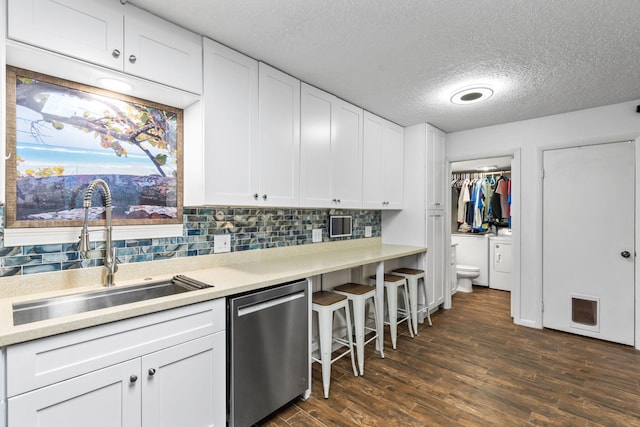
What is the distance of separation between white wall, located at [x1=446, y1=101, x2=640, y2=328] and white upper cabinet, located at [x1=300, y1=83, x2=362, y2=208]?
1779 mm

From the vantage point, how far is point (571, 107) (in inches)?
119

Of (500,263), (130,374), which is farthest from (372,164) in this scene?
(500,263)

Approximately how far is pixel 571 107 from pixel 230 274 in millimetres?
3507

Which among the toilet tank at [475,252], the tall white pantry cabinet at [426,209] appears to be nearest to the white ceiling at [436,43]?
the tall white pantry cabinet at [426,209]

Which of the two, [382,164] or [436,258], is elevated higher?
[382,164]

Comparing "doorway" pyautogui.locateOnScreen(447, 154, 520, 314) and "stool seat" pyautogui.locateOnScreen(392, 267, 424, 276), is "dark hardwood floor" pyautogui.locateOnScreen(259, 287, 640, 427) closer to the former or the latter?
"stool seat" pyautogui.locateOnScreen(392, 267, 424, 276)

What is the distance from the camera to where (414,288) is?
3123 mm

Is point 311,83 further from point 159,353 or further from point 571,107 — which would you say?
point 571,107

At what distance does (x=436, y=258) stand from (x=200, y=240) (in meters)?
2.77

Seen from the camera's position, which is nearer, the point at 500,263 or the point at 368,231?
the point at 368,231

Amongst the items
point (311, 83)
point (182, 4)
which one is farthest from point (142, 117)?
point (311, 83)

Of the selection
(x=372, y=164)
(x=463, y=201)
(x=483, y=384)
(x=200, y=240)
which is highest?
(x=372, y=164)

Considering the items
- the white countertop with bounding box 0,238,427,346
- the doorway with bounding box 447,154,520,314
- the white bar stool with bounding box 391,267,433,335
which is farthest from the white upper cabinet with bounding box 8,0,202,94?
the doorway with bounding box 447,154,520,314

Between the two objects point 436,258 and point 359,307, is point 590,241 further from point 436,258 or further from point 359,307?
point 359,307
